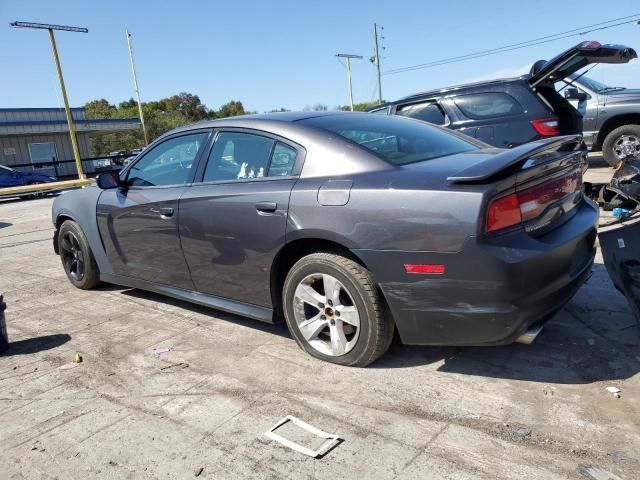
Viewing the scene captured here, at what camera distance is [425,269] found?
8.99ft

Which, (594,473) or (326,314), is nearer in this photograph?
(594,473)

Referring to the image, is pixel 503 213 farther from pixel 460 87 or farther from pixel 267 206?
pixel 460 87

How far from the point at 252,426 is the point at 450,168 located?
1687 mm

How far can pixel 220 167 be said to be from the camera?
383cm

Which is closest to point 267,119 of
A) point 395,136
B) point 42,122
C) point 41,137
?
point 395,136

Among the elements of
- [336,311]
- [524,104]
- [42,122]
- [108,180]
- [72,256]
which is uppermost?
[42,122]

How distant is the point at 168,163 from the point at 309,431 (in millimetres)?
2566

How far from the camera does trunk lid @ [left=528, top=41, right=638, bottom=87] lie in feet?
20.8

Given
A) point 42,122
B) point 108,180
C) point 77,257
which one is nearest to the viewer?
point 108,180

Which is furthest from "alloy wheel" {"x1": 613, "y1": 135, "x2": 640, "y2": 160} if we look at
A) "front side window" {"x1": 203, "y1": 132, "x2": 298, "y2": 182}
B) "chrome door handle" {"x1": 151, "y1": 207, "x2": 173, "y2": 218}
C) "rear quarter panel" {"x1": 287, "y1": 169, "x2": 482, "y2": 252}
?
"chrome door handle" {"x1": 151, "y1": 207, "x2": 173, "y2": 218}

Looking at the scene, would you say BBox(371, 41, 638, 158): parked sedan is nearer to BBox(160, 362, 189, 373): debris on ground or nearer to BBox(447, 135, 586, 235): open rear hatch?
BBox(447, 135, 586, 235): open rear hatch

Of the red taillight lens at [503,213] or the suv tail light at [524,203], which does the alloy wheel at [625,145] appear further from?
the red taillight lens at [503,213]

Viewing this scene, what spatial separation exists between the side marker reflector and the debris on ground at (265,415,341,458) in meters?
0.90

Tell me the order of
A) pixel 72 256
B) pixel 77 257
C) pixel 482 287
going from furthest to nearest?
pixel 72 256 < pixel 77 257 < pixel 482 287
